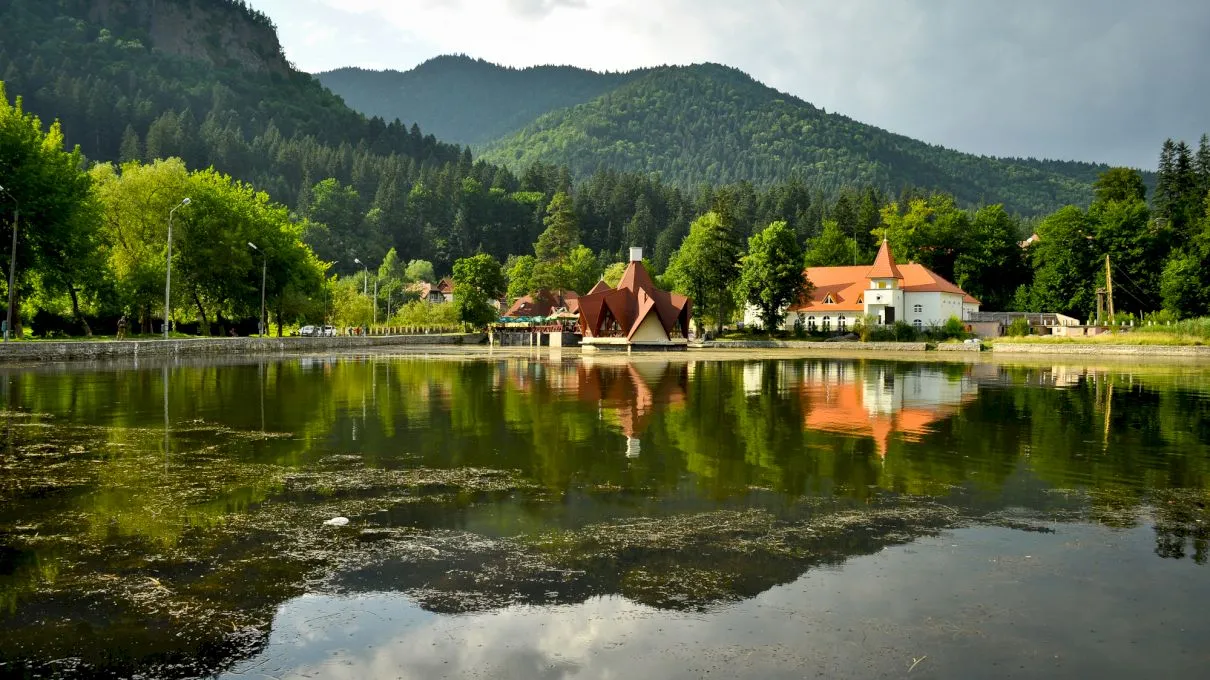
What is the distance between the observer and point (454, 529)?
865 centimetres

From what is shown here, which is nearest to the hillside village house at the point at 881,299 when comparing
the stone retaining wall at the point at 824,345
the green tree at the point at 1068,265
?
the green tree at the point at 1068,265

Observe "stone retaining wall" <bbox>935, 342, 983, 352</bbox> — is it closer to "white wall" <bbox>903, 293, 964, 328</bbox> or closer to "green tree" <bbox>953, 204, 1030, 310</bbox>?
"white wall" <bbox>903, 293, 964, 328</bbox>

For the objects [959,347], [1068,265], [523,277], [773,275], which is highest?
[523,277]

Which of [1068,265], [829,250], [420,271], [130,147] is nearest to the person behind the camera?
[1068,265]

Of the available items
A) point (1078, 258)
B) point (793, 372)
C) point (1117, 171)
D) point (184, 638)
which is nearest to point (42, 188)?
point (793, 372)

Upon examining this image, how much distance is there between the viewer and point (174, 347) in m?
50.2

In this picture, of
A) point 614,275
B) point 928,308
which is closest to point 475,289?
point 614,275

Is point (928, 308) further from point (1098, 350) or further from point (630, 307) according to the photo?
point (630, 307)

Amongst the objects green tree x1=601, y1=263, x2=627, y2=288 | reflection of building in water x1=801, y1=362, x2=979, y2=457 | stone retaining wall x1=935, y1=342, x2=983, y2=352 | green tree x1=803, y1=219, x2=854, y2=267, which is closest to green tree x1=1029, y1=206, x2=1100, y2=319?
stone retaining wall x1=935, y1=342, x2=983, y2=352

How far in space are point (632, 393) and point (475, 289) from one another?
3268 inches

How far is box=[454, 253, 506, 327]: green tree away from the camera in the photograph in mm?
106812

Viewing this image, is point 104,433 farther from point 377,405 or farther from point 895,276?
point 895,276

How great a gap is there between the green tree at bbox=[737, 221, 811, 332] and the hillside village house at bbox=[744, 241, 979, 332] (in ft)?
10.4

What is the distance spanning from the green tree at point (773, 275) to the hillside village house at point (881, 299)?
3.16m
